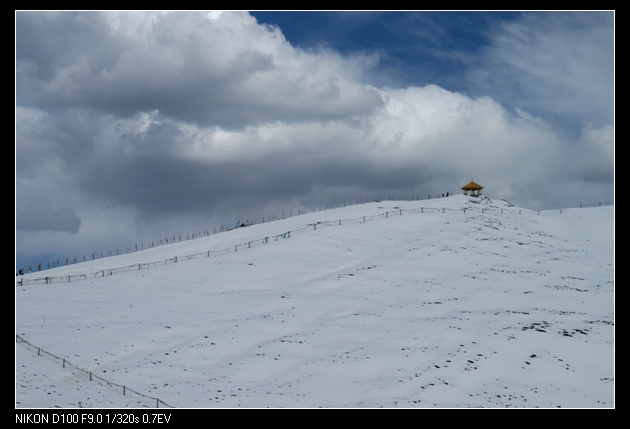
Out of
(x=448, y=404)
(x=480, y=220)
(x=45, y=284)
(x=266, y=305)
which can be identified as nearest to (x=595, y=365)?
(x=448, y=404)

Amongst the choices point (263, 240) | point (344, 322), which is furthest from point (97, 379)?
point (263, 240)

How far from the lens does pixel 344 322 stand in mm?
33594

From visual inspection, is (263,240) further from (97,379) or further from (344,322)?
(97,379)

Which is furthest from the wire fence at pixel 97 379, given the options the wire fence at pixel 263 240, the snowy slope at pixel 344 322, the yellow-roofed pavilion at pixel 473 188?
the yellow-roofed pavilion at pixel 473 188

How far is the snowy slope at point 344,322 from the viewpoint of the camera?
25.2 m

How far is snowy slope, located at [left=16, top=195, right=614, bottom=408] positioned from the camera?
82.6 feet

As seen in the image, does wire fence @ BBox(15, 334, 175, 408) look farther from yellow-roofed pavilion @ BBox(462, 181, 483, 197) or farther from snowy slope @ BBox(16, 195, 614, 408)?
yellow-roofed pavilion @ BBox(462, 181, 483, 197)

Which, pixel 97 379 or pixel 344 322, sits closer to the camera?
pixel 97 379

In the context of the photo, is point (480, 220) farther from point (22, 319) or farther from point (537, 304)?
point (22, 319)

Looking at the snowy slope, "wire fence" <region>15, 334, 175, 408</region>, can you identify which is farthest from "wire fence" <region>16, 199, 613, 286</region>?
"wire fence" <region>15, 334, 175, 408</region>

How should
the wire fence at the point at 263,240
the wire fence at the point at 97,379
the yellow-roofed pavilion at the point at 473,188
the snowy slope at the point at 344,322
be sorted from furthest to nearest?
1. the yellow-roofed pavilion at the point at 473,188
2. the wire fence at the point at 263,240
3. the snowy slope at the point at 344,322
4. the wire fence at the point at 97,379

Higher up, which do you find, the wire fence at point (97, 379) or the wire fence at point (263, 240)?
the wire fence at point (263, 240)

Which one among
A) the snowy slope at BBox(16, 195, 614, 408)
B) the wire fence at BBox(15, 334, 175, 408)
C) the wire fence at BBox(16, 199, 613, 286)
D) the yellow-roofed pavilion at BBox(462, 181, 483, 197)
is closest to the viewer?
the wire fence at BBox(15, 334, 175, 408)

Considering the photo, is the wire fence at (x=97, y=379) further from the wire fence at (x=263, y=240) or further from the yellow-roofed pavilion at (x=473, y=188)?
the yellow-roofed pavilion at (x=473, y=188)
